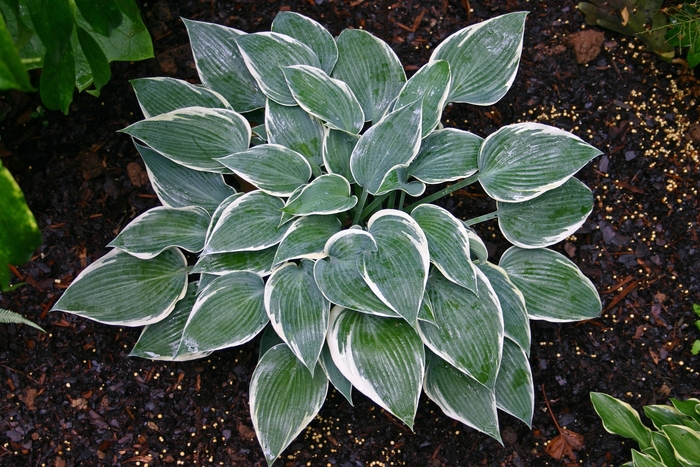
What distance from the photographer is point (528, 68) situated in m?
1.63

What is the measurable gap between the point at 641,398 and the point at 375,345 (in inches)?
32.0

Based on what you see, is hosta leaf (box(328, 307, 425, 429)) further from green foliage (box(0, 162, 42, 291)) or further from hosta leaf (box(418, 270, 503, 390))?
green foliage (box(0, 162, 42, 291))

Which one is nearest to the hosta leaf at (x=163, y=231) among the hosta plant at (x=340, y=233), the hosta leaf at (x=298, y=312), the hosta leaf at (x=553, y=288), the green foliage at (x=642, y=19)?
the hosta plant at (x=340, y=233)

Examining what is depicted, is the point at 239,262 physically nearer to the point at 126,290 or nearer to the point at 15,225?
the point at 126,290

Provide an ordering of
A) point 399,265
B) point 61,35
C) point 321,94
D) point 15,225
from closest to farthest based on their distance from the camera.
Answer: point 15,225 < point 61,35 < point 399,265 < point 321,94

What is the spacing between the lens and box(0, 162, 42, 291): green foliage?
68 cm

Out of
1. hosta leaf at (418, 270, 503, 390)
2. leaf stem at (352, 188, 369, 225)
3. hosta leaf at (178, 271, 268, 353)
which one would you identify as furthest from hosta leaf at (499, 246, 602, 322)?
hosta leaf at (178, 271, 268, 353)

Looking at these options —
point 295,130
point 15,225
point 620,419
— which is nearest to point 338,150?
point 295,130

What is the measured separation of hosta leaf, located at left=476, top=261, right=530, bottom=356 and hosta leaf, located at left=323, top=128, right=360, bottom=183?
385 mm

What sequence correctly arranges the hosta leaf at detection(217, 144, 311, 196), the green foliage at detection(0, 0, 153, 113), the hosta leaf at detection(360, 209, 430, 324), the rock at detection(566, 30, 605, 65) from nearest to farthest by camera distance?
the green foliage at detection(0, 0, 153, 113), the hosta leaf at detection(360, 209, 430, 324), the hosta leaf at detection(217, 144, 311, 196), the rock at detection(566, 30, 605, 65)

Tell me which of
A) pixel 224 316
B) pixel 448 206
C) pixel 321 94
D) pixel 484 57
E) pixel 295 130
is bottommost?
pixel 224 316

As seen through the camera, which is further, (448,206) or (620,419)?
(448,206)

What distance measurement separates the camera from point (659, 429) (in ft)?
4.69

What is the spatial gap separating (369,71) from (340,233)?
428 millimetres
